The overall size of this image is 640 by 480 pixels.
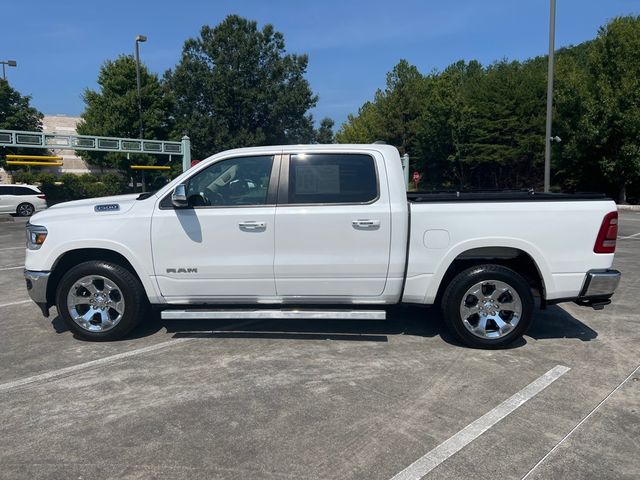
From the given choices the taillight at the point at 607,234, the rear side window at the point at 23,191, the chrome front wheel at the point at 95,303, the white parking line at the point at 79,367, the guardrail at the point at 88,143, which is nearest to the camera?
the white parking line at the point at 79,367

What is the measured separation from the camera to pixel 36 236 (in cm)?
513

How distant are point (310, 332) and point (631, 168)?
86.5 feet

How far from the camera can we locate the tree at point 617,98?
24.9m

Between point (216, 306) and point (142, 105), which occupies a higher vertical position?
point (142, 105)

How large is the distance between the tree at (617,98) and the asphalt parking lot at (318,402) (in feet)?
76.3

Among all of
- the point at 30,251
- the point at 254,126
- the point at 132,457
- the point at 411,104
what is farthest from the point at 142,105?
the point at 132,457

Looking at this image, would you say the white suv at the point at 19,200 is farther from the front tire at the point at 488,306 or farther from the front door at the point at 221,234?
the front tire at the point at 488,306

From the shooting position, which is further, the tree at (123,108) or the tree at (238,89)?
the tree at (238,89)

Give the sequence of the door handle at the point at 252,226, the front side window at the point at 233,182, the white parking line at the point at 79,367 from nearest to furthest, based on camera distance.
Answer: the white parking line at the point at 79,367 < the door handle at the point at 252,226 < the front side window at the point at 233,182

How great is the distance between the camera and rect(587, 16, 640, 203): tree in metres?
24.9

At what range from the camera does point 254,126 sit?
52438mm

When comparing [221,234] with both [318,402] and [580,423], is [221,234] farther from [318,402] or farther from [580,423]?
[580,423]

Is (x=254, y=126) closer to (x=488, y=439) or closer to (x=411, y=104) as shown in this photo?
(x=411, y=104)

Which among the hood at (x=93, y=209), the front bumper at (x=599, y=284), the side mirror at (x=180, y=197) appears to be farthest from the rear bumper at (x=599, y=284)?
the hood at (x=93, y=209)
